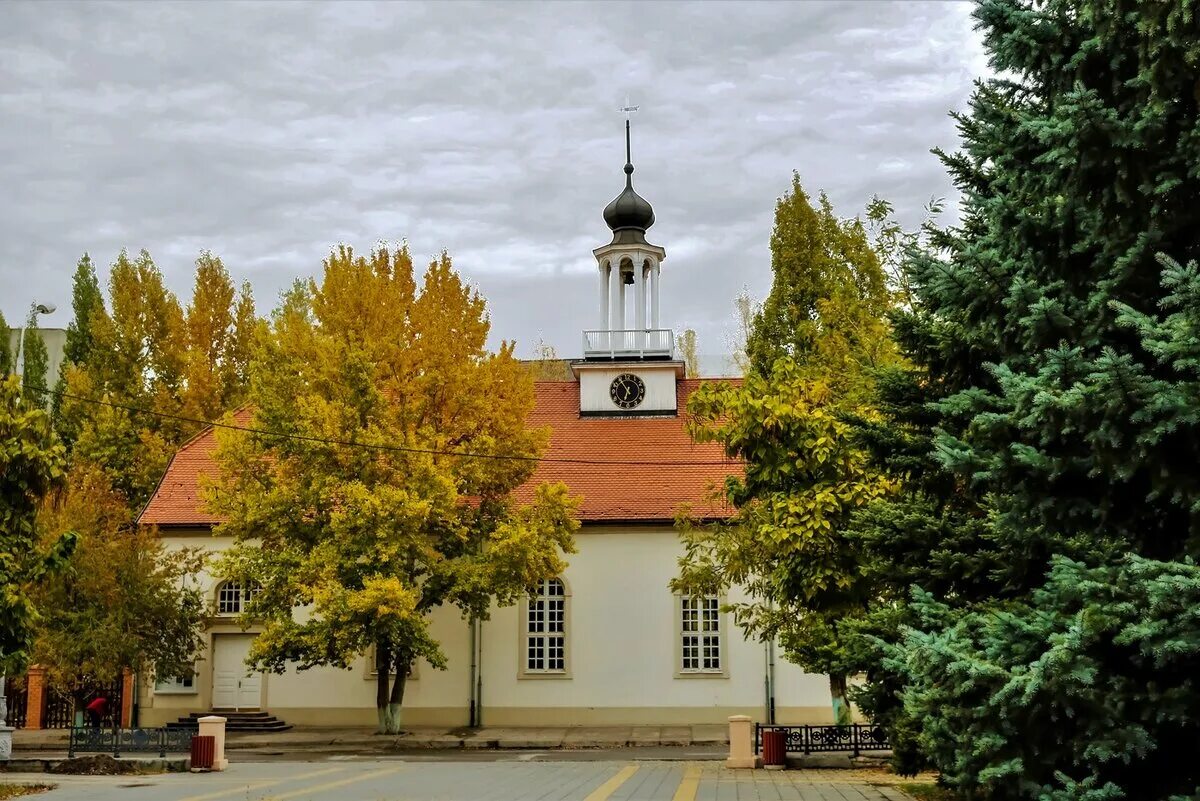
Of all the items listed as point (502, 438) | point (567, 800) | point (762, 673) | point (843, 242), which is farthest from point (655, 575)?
point (567, 800)

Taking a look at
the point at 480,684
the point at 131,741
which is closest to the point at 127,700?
the point at 131,741

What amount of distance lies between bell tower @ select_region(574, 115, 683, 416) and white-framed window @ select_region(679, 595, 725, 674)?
699cm

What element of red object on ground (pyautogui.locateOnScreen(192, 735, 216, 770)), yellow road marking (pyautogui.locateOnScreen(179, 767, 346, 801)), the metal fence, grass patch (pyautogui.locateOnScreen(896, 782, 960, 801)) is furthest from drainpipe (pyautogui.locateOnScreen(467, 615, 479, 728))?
grass patch (pyautogui.locateOnScreen(896, 782, 960, 801))

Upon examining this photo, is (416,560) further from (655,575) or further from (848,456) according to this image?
(848,456)

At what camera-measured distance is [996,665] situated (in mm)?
6855

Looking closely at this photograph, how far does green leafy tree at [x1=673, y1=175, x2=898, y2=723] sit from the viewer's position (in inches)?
741

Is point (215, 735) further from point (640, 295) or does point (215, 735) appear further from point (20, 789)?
point (640, 295)

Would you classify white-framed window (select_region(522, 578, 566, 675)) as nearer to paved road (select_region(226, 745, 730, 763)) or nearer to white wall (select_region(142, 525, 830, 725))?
white wall (select_region(142, 525, 830, 725))

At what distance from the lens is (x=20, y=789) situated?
1753 cm

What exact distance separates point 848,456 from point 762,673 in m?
13.7

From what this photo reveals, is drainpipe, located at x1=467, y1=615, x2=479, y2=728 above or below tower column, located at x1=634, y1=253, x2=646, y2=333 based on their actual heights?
below

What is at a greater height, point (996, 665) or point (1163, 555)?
point (1163, 555)

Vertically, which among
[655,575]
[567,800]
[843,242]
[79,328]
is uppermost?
[79,328]

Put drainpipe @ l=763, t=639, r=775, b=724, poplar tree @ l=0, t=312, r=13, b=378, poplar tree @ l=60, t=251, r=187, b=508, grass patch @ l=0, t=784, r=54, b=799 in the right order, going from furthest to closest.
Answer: poplar tree @ l=0, t=312, r=13, b=378
poplar tree @ l=60, t=251, r=187, b=508
drainpipe @ l=763, t=639, r=775, b=724
grass patch @ l=0, t=784, r=54, b=799
